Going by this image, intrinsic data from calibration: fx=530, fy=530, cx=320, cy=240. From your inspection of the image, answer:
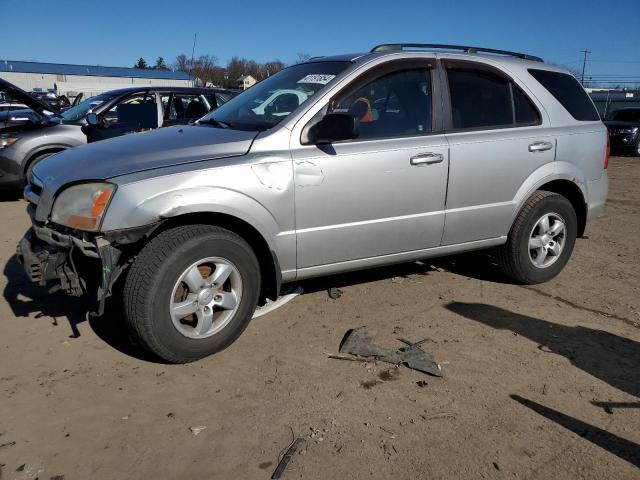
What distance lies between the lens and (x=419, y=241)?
3.99 meters

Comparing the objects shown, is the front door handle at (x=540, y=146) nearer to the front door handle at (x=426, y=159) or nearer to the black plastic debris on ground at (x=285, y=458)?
the front door handle at (x=426, y=159)

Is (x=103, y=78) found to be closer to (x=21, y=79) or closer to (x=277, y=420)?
(x=21, y=79)

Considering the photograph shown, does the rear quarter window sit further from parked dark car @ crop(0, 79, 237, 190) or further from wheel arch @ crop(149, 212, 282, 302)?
parked dark car @ crop(0, 79, 237, 190)

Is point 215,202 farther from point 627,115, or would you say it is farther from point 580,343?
point 627,115

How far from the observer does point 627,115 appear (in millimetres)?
18859

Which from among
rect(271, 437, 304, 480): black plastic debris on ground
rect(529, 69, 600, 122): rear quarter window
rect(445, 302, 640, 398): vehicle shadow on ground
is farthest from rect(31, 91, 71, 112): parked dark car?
rect(271, 437, 304, 480): black plastic debris on ground

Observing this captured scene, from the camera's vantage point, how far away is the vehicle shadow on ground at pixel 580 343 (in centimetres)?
325

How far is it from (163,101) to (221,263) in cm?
591

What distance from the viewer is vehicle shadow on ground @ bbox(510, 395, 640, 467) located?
251 cm

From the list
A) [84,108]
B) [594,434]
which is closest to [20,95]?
[84,108]

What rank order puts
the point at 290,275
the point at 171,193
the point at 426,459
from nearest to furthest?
the point at 426,459, the point at 171,193, the point at 290,275

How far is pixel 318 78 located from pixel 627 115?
18903mm

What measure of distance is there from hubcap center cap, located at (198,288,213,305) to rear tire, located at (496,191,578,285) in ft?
8.53

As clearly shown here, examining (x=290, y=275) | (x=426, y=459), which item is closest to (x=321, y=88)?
(x=290, y=275)
